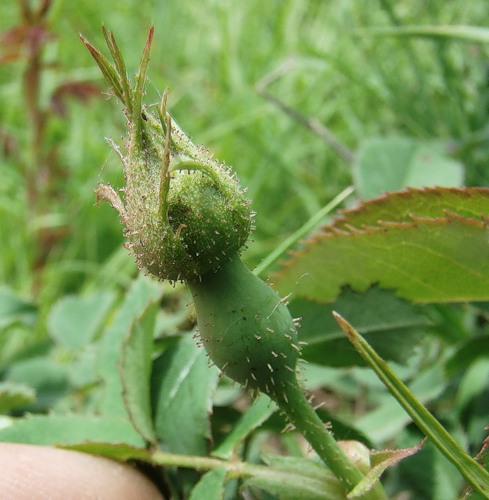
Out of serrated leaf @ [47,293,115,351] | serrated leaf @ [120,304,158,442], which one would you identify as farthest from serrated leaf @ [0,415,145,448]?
serrated leaf @ [47,293,115,351]

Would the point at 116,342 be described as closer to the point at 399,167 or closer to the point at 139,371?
the point at 139,371

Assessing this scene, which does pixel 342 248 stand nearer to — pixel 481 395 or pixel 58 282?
pixel 481 395

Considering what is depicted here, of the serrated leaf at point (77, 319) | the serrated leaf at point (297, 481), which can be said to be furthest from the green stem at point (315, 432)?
the serrated leaf at point (77, 319)

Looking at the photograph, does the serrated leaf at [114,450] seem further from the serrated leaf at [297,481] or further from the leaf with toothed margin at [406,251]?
the leaf with toothed margin at [406,251]

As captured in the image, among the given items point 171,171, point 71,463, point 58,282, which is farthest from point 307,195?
point 171,171

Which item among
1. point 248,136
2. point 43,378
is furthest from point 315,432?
point 248,136

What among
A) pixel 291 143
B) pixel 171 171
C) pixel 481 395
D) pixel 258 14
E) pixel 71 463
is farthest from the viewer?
pixel 258 14

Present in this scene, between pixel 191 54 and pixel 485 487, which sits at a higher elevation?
pixel 191 54
